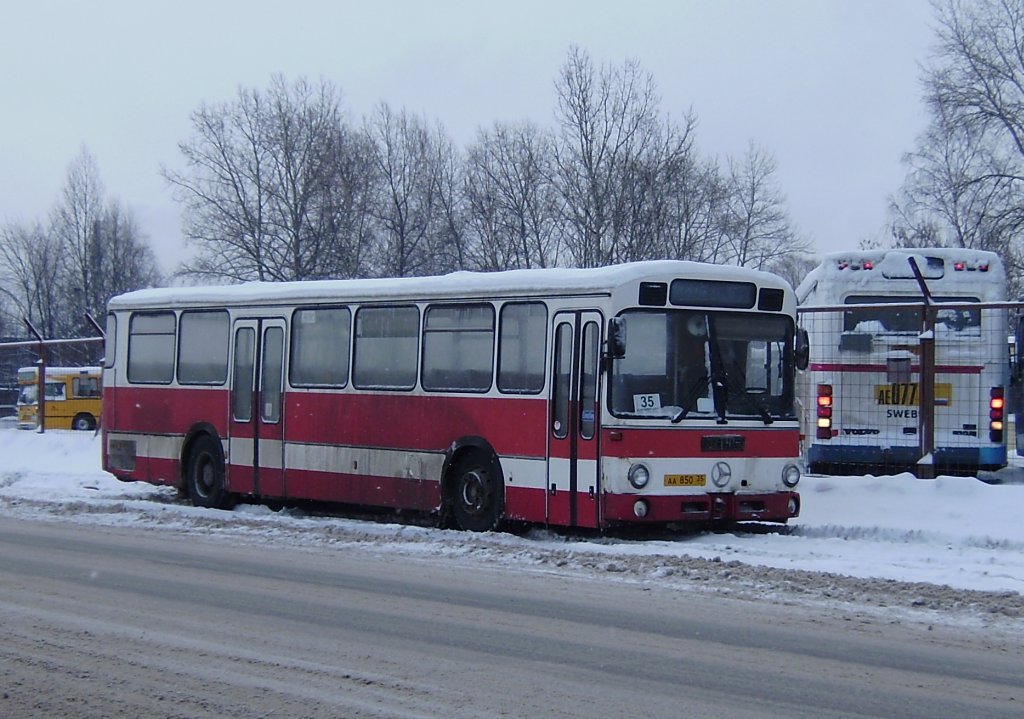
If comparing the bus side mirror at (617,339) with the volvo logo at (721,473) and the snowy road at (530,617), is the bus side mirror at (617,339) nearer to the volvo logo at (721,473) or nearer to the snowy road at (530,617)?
the volvo logo at (721,473)

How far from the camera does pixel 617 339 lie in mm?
13242

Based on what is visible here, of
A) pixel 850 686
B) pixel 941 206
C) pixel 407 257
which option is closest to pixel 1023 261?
pixel 941 206

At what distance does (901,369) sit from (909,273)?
1.59m

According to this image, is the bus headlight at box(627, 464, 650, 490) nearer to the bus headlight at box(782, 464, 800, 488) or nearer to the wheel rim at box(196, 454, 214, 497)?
the bus headlight at box(782, 464, 800, 488)

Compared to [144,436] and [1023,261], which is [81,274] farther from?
[144,436]

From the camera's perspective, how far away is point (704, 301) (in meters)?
13.8

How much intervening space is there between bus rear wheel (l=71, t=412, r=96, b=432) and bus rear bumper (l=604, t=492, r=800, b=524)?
1494 inches

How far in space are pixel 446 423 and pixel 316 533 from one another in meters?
1.96

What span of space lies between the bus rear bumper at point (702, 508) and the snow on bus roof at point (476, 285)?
2.20 metres

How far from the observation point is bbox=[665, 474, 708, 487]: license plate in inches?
525

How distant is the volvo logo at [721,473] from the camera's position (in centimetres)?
1359

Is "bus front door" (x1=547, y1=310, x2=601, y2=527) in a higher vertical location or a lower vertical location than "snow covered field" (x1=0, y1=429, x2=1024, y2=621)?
higher

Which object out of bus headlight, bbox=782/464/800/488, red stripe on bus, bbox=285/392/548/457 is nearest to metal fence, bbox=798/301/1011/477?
bus headlight, bbox=782/464/800/488

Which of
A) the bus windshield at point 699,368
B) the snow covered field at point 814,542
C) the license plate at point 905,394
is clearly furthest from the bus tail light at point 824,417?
the bus windshield at point 699,368
